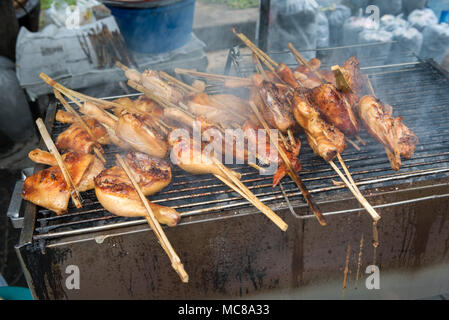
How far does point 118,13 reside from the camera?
5367 mm

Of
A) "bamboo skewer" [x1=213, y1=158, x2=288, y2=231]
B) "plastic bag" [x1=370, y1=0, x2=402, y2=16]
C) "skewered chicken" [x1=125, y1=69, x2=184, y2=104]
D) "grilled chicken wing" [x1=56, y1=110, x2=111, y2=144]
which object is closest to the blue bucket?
"skewered chicken" [x1=125, y1=69, x2=184, y2=104]

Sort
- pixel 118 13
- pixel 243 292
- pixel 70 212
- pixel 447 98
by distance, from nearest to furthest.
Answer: pixel 70 212 < pixel 243 292 < pixel 447 98 < pixel 118 13

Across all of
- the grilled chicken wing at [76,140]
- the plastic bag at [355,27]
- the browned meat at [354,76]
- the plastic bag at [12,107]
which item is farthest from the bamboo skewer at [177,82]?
the plastic bag at [355,27]

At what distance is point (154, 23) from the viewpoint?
545 centimetres

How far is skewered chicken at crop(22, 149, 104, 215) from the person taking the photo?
2.83 metres

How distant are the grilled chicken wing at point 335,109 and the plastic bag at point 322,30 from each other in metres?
4.02

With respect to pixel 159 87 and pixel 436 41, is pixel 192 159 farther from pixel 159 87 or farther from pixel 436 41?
pixel 436 41

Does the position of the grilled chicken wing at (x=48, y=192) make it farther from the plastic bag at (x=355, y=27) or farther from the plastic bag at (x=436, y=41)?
the plastic bag at (x=436, y=41)

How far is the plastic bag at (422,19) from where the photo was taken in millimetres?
7375

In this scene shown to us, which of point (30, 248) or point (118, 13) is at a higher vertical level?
point (118, 13)

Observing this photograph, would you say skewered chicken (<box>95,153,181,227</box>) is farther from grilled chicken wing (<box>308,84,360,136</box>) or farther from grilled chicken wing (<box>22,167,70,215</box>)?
grilled chicken wing (<box>308,84,360,136</box>)
